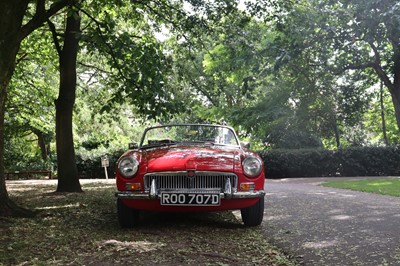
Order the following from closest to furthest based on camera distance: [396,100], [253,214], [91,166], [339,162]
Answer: [253,214], [396,100], [339,162], [91,166]

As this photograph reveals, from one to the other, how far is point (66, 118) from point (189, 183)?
706cm

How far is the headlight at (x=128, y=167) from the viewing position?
5373 millimetres

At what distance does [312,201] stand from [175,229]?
177 inches

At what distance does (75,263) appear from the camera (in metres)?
3.88

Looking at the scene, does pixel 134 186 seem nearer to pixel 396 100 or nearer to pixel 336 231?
pixel 336 231

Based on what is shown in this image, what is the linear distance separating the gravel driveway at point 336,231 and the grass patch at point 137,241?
1.06 ft

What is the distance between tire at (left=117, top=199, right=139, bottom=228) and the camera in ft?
17.9

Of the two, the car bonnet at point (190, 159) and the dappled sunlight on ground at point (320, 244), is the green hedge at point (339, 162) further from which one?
the dappled sunlight on ground at point (320, 244)

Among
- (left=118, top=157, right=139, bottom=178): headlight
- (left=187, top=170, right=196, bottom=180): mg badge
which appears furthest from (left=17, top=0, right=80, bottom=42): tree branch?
(left=187, top=170, right=196, bottom=180): mg badge

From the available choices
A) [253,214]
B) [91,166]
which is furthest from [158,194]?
[91,166]

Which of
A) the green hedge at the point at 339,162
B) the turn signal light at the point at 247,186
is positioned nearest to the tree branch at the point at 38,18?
the turn signal light at the point at 247,186

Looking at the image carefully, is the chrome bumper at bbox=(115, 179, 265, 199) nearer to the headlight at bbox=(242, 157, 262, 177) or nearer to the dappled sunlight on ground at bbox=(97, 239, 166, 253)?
the headlight at bbox=(242, 157, 262, 177)

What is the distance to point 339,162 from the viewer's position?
2195 cm

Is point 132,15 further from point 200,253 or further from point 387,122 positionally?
point 387,122
